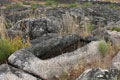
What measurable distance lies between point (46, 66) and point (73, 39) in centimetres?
150

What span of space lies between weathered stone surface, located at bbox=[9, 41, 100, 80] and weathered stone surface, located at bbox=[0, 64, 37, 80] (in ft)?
0.56

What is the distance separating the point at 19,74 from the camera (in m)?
4.30

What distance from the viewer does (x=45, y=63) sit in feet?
14.9

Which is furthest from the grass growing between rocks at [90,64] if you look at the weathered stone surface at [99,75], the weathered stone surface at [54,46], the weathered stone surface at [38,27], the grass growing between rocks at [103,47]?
the weathered stone surface at [38,27]

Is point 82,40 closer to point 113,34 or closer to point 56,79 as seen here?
point 113,34

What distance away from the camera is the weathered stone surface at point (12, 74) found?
4191 millimetres

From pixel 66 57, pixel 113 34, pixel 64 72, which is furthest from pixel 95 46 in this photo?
pixel 113 34

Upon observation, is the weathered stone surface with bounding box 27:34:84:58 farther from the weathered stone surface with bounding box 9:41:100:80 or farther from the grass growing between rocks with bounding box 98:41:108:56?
the grass growing between rocks with bounding box 98:41:108:56

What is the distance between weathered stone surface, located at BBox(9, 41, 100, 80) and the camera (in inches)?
176

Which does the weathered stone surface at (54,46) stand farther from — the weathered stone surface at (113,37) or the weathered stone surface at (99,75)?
the weathered stone surface at (99,75)

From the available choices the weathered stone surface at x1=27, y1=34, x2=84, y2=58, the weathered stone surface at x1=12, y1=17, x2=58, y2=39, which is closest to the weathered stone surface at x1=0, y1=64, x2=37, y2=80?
the weathered stone surface at x1=27, y1=34, x2=84, y2=58

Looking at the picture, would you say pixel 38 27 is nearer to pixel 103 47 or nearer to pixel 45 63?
pixel 103 47

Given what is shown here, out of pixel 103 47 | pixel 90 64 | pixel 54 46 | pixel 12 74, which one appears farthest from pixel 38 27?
pixel 12 74

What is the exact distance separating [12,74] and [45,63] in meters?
0.65
